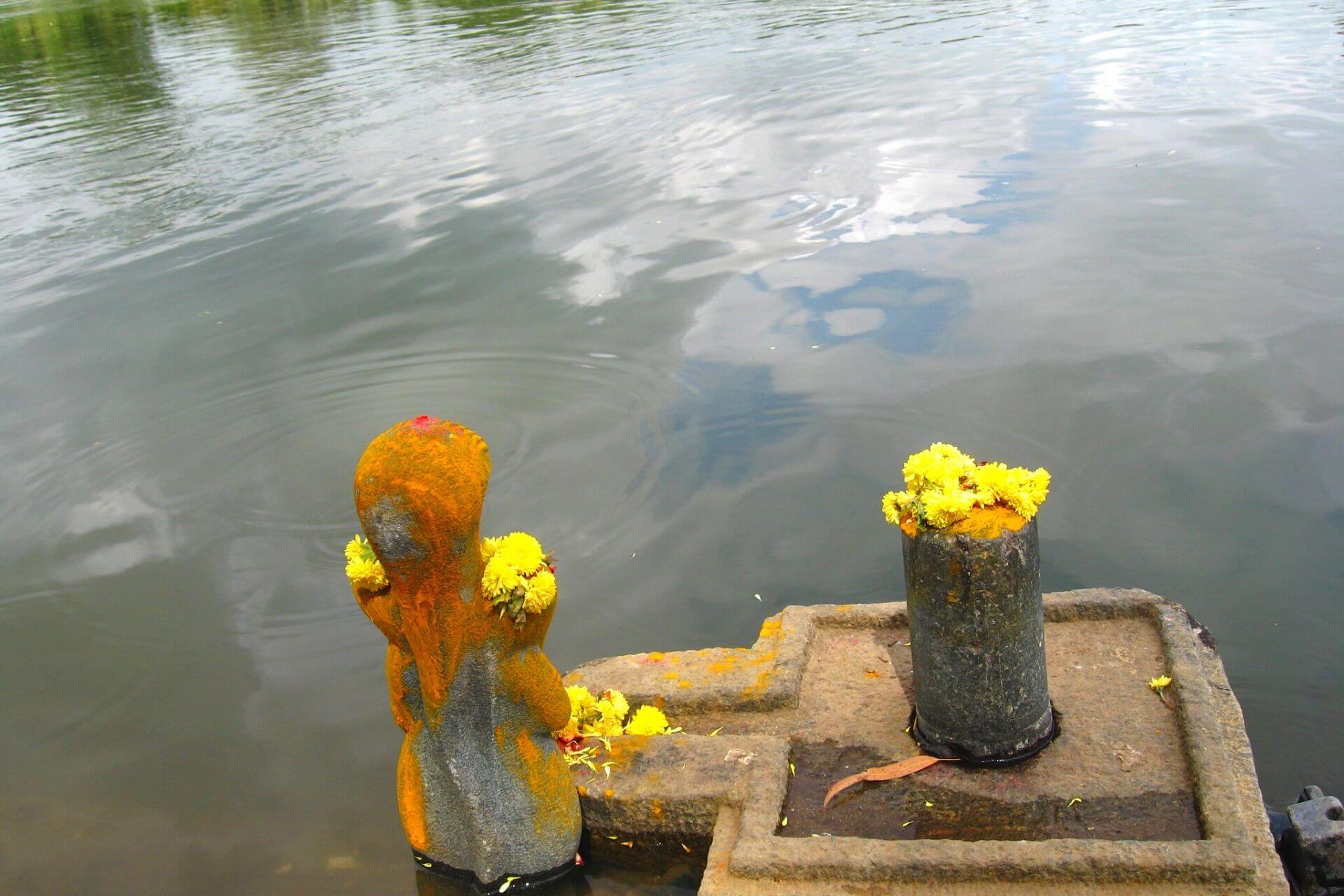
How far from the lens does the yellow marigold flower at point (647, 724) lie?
493 cm

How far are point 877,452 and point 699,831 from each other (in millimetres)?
3985

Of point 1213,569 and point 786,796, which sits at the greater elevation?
point 786,796

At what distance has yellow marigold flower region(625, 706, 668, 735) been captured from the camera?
4.93 meters

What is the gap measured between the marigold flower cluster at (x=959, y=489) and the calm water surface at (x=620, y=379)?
72.5 inches

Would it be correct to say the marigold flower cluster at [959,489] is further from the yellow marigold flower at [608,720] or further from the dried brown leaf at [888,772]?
the yellow marigold flower at [608,720]

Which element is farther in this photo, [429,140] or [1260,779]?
[429,140]

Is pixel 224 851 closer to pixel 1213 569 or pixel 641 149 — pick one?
pixel 1213 569

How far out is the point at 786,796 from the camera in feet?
14.7

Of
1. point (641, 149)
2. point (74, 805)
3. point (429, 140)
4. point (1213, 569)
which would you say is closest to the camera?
point (74, 805)

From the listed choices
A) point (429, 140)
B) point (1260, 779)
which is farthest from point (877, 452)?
point (429, 140)

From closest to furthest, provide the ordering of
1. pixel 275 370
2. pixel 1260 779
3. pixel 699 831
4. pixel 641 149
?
1. pixel 699 831
2. pixel 1260 779
3. pixel 275 370
4. pixel 641 149

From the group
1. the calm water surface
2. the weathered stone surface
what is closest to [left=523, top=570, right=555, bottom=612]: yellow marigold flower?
the weathered stone surface

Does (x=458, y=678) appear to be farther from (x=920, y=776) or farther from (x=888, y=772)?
(x=920, y=776)

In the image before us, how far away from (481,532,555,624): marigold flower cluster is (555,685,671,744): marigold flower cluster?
1.04m
